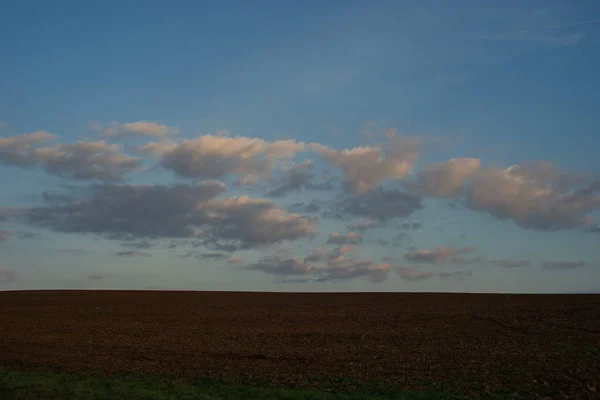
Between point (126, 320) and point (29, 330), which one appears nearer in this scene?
point (29, 330)

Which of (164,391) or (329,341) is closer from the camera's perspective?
(164,391)

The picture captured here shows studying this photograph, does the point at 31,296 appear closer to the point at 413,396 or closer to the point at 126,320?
the point at 126,320

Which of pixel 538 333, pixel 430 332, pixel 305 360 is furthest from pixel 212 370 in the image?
pixel 538 333

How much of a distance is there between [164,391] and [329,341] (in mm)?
16787

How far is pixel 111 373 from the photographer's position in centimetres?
2514

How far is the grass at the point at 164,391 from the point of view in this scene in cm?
2036

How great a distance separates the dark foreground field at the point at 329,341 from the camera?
80.4 ft

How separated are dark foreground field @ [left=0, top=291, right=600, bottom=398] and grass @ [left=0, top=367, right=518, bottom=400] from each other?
43.4 inches

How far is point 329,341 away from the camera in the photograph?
3659 centimetres

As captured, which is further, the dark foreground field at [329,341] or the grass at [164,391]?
the dark foreground field at [329,341]

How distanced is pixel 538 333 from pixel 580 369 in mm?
12904

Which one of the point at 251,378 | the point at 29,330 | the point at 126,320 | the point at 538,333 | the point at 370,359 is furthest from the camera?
the point at 126,320

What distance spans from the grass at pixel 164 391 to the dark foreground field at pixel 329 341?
1102 mm

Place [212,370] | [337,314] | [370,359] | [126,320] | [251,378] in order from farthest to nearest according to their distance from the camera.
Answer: [337,314] < [126,320] < [370,359] < [212,370] < [251,378]
